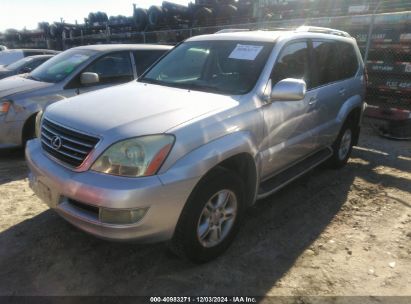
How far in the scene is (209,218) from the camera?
2.98 m

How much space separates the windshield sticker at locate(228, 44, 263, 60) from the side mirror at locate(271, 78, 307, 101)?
0.50m

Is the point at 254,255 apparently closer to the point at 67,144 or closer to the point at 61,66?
the point at 67,144

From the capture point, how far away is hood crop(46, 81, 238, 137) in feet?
8.73

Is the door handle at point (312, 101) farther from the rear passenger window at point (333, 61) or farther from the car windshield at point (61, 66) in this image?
the car windshield at point (61, 66)

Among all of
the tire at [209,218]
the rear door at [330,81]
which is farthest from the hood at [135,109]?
the rear door at [330,81]

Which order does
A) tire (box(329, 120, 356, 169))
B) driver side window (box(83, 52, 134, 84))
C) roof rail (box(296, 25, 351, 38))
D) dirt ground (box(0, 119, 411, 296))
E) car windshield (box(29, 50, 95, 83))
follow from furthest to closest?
1. driver side window (box(83, 52, 134, 84))
2. car windshield (box(29, 50, 95, 83))
3. tire (box(329, 120, 356, 169))
4. roof rail (box(296, 25, 351, 38))
5. dirt ground (box(0, 119, 411, 296))

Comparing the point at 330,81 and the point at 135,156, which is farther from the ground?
the point at 330,81

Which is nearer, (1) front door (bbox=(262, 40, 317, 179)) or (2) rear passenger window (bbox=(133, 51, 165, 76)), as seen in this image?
(1) front door (bbox=(262, 40, 317, 179))

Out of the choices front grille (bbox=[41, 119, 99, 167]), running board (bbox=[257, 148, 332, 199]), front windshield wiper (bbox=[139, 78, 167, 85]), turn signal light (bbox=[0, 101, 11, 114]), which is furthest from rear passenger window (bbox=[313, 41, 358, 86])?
turn signal light (bbox=[0, 101, 11, 114])

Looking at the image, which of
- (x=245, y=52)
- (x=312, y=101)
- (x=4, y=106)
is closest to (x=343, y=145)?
(x=312, y=101)

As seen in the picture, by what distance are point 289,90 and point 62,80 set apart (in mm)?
3834

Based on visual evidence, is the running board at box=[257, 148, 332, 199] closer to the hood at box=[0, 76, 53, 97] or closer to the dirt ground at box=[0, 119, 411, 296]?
the dirt ground at box=[0, 119, 411, 296]

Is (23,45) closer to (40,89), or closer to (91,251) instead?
(40,89)

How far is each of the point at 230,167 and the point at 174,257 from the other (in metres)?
0.90
